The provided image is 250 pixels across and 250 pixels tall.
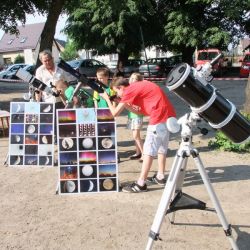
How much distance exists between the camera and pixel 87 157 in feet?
18.3

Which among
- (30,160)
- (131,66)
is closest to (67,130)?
(30,160)

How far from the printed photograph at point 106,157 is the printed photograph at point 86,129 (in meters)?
0.29

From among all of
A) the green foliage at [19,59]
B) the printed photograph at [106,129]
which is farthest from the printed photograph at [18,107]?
the green foliage at [19,59]

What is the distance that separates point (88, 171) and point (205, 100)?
8.90 ft

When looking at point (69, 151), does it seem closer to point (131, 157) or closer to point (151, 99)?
point (151, 99)

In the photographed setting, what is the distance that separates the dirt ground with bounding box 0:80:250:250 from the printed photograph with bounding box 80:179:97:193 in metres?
0.09

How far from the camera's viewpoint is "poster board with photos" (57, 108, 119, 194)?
5.55m

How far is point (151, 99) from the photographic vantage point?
5.33 metres

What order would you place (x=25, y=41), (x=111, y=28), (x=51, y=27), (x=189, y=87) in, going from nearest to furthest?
(x=189, y=87) < (x=51, y=27) < (x=111, y=28) < (x=25, y=41)

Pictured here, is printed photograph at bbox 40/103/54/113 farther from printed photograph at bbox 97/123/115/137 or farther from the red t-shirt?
the red t-shirt

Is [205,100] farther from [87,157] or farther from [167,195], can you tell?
[87,157]

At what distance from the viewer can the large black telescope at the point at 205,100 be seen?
3.15 m

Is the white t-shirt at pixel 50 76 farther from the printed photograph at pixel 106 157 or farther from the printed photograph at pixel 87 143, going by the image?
the printed photograph at pixel 106 157

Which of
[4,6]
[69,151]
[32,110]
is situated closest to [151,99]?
[69,151]
